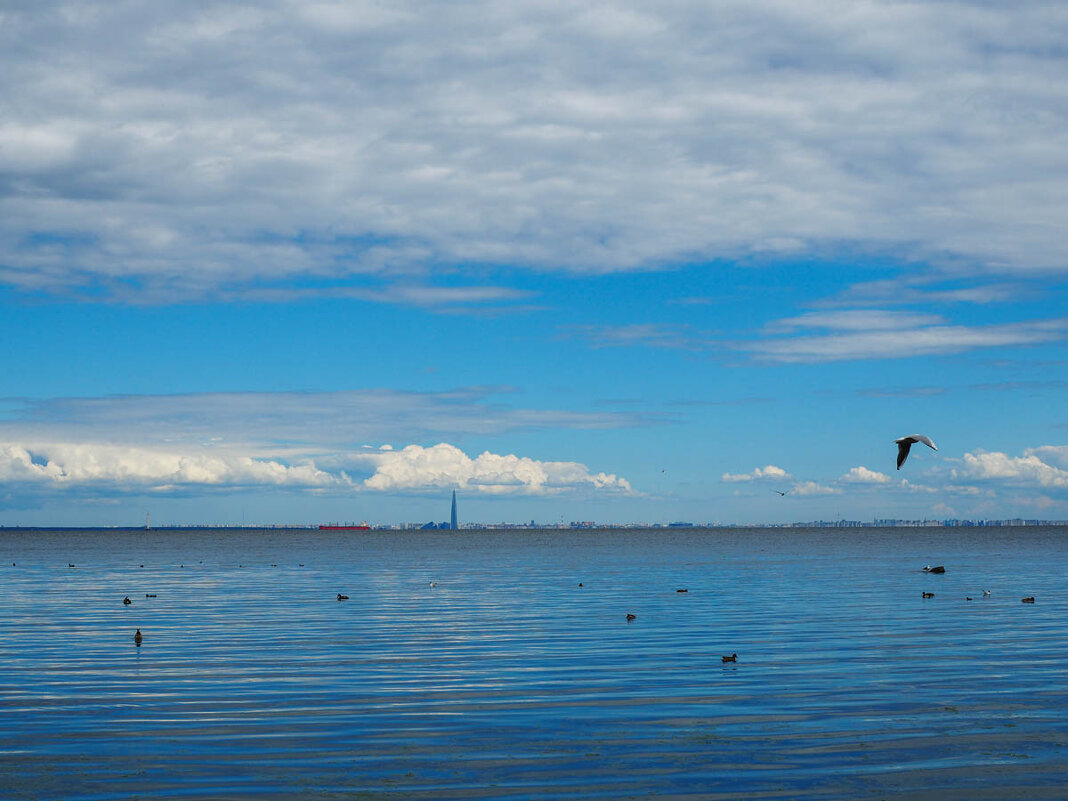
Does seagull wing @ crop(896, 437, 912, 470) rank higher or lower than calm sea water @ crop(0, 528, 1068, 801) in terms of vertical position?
higher

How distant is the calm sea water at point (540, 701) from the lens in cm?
2284

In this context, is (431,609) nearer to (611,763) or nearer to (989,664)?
(989,664)

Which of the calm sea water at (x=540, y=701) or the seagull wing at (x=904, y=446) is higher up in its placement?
the seagull wing at (x=904, y=446)

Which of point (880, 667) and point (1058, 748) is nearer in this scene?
point (1058, 748)

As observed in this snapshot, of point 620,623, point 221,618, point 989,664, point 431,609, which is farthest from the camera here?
point 431,609

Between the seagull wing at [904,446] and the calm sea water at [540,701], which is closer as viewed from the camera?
the calm sea water at [540,701]

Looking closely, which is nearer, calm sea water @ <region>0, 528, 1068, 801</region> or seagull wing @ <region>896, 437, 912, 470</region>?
calm sea water @ <region>0, 528, 1068, 801</region>

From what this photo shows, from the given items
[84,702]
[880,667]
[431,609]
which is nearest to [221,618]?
[431,609]

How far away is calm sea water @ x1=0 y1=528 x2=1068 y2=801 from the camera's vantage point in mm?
22844

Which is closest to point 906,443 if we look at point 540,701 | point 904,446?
point 904,446

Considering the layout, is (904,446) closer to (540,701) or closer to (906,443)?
(906,443)

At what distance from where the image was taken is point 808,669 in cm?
3728

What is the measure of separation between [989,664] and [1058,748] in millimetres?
13841

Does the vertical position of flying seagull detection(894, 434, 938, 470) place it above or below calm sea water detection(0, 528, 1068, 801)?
above
